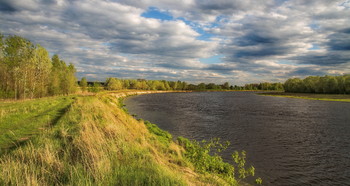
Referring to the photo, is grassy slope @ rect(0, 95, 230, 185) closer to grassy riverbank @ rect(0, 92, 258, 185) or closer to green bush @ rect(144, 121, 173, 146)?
grassy riverbank @ rect(0, 92, 258, 185)

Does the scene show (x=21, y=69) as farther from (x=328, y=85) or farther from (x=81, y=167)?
(x=328, y=85)

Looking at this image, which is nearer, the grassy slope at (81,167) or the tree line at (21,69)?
the grassy slope at (81,167)

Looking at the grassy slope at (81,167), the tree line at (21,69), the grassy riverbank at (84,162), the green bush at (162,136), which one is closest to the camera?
the grassy slope at (81,167)

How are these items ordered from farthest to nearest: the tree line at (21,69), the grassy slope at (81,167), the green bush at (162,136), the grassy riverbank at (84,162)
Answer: the tree line at (21,69) → the green bush at (162,136) → the grassy riverbank at (84,162) → the grassy slope at (81,167)

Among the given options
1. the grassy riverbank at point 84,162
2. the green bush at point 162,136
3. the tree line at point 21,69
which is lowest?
the green bush at point 162,136

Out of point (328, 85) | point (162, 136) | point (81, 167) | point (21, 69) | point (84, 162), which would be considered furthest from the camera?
point (328, 85)

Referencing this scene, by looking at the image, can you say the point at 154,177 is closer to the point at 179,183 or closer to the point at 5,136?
the point at 179,183

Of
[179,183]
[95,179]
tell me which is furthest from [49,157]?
[179,183]

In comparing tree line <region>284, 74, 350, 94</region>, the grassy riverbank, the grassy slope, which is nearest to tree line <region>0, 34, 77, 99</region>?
the grassy riverbank

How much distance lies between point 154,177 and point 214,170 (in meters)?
7.90

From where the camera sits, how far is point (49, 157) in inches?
314

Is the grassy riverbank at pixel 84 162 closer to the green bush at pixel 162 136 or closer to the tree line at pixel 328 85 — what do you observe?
the green bush at pixel 162 136

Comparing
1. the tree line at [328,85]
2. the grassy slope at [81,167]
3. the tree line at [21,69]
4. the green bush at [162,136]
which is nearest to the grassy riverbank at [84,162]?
the grassy slope at [81,167]

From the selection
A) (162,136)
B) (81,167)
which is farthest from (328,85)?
(81,167)
